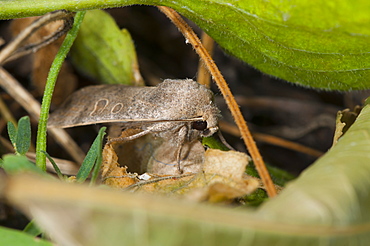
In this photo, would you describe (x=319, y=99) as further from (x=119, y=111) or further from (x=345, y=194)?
(x=345, y=194)

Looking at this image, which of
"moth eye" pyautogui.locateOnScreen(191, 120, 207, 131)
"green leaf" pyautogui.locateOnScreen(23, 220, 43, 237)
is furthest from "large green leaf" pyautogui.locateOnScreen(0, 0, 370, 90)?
"green leaf" pyautogui.locateOnScreen(23, 220, 43, 237)

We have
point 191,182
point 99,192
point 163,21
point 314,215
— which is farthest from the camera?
point 163,21

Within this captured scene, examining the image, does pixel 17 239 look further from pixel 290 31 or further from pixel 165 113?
pixel 290 31

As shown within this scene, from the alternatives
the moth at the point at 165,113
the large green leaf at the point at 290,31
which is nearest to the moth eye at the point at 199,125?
the moth at the point at 165,113

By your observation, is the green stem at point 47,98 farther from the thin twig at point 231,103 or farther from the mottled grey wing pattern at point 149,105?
the thin twig at point 231,103

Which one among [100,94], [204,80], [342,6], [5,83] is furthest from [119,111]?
[342,6]

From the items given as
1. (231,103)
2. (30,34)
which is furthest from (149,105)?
(30,34)
